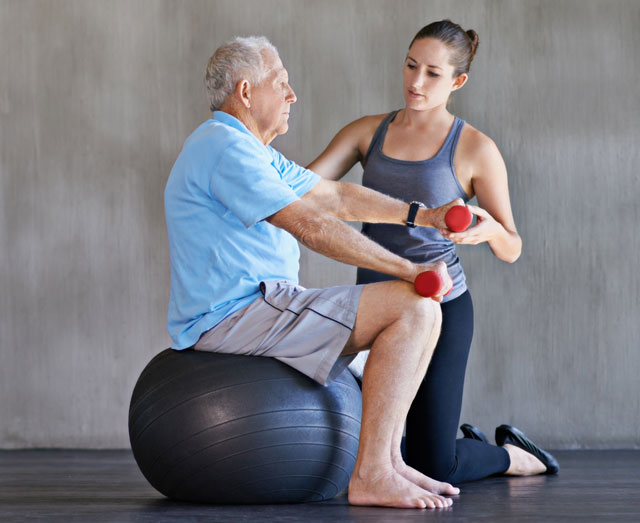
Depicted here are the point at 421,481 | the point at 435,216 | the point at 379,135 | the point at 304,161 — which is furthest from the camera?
the point at 304,161

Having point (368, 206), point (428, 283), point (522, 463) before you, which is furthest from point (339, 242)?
point (522, 463)

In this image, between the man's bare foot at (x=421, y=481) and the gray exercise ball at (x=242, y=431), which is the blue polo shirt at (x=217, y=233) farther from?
the man's bare foot at (x=421, y=481)

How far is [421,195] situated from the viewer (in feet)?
7.93

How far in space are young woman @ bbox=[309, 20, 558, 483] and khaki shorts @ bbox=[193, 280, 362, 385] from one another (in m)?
0.52

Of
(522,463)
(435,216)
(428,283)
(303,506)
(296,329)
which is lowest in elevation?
(522,463)

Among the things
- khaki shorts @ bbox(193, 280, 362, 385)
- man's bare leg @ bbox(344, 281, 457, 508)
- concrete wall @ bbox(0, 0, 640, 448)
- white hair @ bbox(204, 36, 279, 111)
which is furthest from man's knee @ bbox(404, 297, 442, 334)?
concrete wall @ bbox(0, 0, 640, 448)

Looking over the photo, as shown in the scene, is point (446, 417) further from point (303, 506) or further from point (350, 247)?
point (350, 247)

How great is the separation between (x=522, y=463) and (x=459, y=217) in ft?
3.39

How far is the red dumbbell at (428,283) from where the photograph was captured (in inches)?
69.8

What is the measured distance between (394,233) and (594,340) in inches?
52.8

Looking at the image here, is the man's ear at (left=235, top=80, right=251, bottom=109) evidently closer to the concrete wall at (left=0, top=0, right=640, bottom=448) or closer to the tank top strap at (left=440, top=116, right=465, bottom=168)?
the tank top strap at (left=440, top=116, right=465, bottom=168)

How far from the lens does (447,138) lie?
8.16 ft

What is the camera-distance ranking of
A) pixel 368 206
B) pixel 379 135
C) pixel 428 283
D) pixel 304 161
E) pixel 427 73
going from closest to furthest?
1. pixel 428 283
2. pixel 368 206
3. pixel 427 73
4. pixel 379 135
5. pixel 304 161

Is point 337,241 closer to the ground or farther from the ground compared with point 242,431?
farther from the ground
